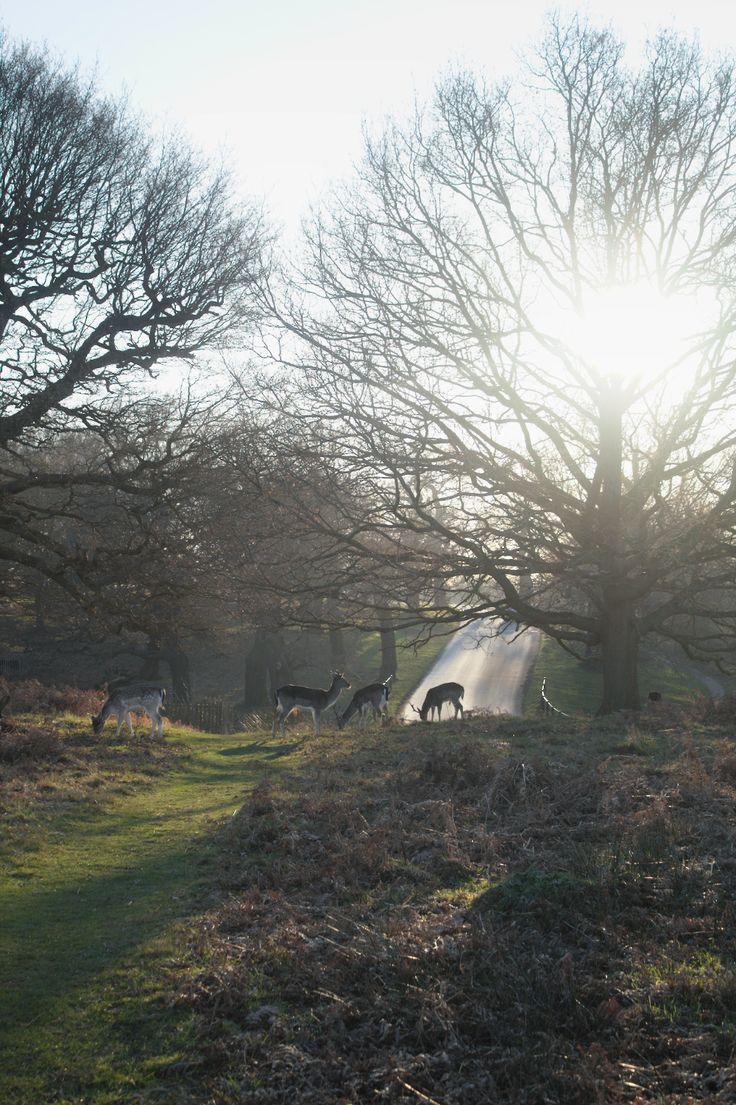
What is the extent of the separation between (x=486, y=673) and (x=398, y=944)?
52.7 m

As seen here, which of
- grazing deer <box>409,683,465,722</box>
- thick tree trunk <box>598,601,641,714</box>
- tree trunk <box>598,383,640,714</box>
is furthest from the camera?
grazing deer <box>409,683,465,722</box>

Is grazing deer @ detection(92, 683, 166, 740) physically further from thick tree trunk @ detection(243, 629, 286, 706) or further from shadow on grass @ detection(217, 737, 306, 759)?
thick tree trunk @ detection(243, 629, 286, 706)

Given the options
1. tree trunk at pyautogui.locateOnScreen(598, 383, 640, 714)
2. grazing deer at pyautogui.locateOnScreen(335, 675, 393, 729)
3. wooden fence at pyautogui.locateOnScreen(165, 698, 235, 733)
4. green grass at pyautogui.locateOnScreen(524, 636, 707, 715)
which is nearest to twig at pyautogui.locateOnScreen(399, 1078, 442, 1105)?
tree trunk at pyautogui.locateOnScreen(598, 383, 640, 714)

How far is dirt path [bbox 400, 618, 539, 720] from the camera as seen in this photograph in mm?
46688

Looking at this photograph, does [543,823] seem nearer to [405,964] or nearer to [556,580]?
[405,964]

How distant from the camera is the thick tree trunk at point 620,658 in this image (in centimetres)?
2277

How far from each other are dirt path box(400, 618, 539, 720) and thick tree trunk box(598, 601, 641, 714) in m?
15.0

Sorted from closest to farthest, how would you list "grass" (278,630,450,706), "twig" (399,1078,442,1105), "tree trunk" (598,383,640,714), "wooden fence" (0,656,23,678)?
1. "twig" (399,1078,442,1105)
2. "tree trunk" (598,383,640,714)
3. "wooden fence" (0,656,23,678)
4. "grass" (278,630,450,706)

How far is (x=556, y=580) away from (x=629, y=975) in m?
15.8

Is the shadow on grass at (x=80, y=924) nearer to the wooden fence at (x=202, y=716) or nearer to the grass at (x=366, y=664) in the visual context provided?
the wooden fence at (x=202, y=716)

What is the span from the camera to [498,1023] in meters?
5.43

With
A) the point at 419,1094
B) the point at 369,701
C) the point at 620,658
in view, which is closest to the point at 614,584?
the point at 620,658

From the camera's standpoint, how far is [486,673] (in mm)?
58594

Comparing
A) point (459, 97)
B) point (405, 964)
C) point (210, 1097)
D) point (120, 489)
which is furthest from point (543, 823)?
point (459, 97)
